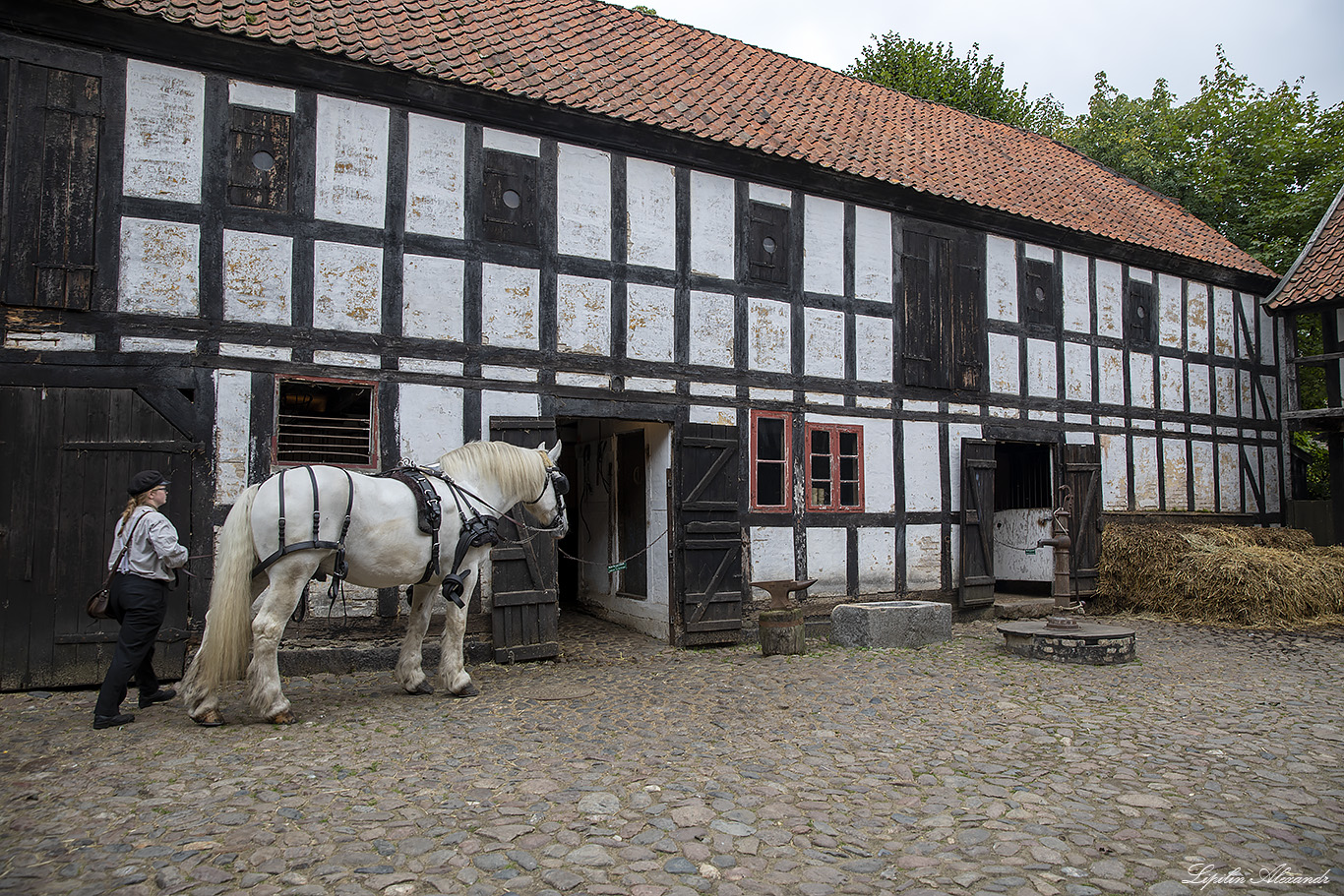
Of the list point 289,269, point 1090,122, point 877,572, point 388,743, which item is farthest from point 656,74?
point 1090,122

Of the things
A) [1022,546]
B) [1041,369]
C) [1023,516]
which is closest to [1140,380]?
[1041,369]

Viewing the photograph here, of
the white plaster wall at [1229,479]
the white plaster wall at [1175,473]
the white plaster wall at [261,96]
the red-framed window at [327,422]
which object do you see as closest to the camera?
the white plaster wall at [261,96]

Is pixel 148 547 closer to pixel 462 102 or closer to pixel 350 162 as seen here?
pixel 350 162

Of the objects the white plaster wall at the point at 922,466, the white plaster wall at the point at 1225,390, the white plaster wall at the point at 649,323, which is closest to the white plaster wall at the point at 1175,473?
the white plaster wall at the point at 1225,390

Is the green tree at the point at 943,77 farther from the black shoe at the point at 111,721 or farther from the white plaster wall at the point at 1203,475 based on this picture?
the black shoe at the point at 111,721

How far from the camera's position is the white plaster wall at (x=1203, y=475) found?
14438mm

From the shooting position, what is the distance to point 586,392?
902 centimetres

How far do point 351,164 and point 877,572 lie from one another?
26.0ft

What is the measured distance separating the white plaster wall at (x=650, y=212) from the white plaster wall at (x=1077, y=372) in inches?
284

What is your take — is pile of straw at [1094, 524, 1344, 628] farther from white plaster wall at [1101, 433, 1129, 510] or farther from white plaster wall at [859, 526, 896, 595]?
white plaster wall at [859, 526, 896, 595]

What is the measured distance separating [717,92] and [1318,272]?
1175 centimetres

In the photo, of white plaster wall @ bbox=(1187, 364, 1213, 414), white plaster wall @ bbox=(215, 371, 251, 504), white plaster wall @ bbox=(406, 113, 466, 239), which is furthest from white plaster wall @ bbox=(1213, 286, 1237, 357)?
white plaster wall @ bbox=(215, 371, 251, 504)

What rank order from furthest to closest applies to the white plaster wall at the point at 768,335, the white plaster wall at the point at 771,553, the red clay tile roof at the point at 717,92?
the white plaster wall at the point at 768,335, the white plaster wall at the point at 771,553, the red clay tile roof at the point at 717,92

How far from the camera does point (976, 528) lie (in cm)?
1166
